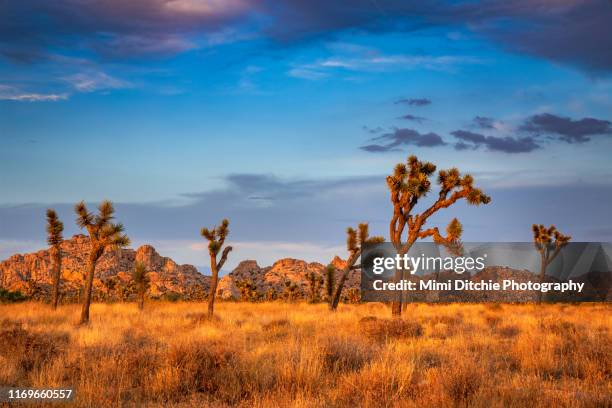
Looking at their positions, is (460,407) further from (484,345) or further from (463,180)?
(463,180)

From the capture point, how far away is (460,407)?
8.17 meters

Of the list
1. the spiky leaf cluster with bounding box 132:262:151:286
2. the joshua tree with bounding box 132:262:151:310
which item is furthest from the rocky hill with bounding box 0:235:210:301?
the joshua tree with bounding box 132:262:151:310

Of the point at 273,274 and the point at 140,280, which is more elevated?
the point at 140,280

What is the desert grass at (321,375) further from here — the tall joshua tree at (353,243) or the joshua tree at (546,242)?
the joshua tree at (546,242)

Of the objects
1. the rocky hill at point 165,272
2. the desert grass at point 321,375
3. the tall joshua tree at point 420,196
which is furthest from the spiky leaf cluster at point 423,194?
the rocky hill at point 165,272

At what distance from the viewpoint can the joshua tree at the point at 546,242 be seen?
174ft

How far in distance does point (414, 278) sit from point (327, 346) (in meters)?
55.4

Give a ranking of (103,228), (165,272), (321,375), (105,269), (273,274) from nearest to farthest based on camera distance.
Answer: (321,375), (103,228), (105,269), (273,274), (165,272)

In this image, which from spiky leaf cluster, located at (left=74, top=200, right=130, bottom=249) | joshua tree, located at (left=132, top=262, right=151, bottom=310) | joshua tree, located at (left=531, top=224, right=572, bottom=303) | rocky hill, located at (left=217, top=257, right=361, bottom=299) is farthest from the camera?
rocky hill, located at (left=217, top=257, right=361, bottom=299)

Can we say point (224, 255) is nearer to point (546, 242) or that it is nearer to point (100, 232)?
point (100, 232)

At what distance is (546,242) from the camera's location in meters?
53.2

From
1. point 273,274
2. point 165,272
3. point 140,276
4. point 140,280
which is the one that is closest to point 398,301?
point 140,280

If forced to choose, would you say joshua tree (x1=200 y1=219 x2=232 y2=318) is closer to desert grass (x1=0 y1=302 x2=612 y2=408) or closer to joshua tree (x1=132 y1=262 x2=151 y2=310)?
joshua tree (x1=132 y1=262 x2=151 y2=310)

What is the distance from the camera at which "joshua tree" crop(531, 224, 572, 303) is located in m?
53.0
